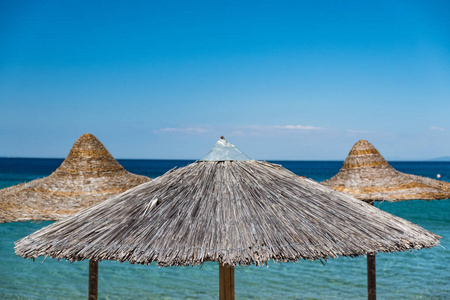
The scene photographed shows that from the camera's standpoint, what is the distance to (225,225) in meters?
3.34

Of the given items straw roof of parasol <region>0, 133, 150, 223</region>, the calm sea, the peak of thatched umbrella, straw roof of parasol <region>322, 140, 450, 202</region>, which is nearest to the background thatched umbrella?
straw roof of parasol <region>322, 140, 450, 202</region>

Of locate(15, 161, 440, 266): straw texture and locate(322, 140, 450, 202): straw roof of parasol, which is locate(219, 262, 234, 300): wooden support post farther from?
locate(322, 140, 450, 202): straw roof of parasol

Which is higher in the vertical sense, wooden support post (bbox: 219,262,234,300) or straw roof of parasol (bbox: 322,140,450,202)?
straw roof of parasol (bbox: 322,140,450,202)

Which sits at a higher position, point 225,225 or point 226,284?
point 225,225

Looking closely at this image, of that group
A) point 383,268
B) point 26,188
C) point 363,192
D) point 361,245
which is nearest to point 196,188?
point 361,245

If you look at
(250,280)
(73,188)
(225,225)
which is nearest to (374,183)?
(250,280)

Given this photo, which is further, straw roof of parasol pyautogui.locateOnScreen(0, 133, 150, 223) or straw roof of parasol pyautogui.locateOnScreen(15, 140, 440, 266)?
straw roof of parasol pyautogui.locateOnScreen(0, 133, 150, 223)

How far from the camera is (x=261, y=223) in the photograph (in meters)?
3.36

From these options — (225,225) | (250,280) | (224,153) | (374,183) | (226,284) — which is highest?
(224,153)

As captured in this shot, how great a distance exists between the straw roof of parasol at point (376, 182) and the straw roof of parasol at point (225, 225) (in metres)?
3.79

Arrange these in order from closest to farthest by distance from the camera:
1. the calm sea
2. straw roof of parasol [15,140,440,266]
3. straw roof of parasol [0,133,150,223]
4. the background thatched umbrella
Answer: straw roof of parasol [15,140,440,266]
straw roof of parasol [0,133,150,223]
the background thatched umbrella
the calm sea

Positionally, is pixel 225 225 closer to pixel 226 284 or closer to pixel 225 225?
pixel 225 225

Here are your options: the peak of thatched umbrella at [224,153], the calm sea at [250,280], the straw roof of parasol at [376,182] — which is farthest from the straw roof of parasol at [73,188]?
the straw roof of parasol at [376,182]

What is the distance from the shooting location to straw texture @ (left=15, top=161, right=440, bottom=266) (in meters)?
3.17
